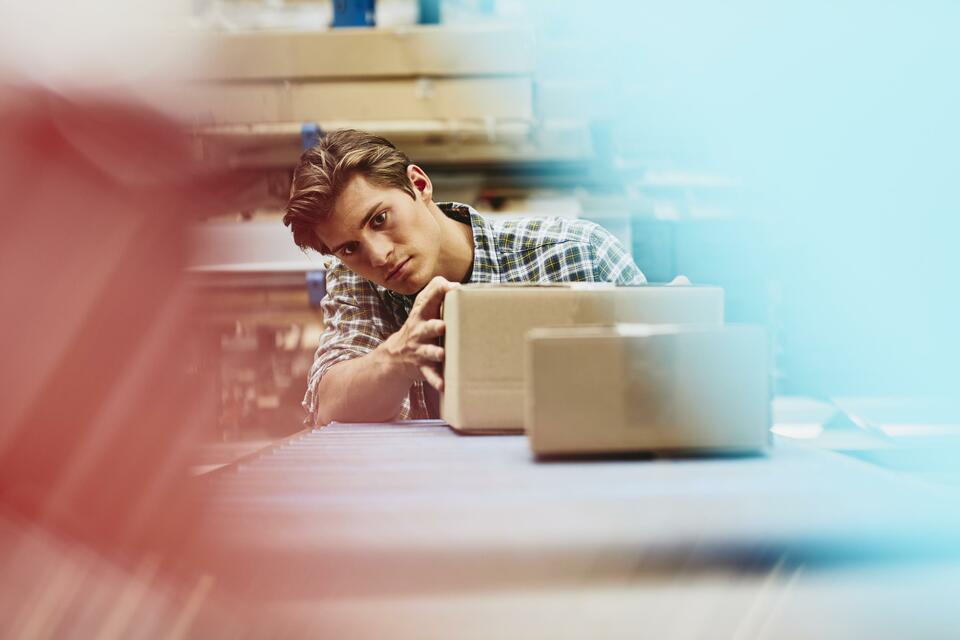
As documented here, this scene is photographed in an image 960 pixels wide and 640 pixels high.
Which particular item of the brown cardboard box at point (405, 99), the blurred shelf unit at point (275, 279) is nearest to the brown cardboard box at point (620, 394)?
the blurred shelf unit at point (275, 279)

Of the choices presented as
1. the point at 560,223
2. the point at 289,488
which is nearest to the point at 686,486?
the point at 289,488

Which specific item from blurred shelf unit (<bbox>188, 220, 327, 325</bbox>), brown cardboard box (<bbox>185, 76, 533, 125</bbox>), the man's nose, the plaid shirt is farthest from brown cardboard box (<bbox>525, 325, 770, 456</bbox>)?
brown cardboard box (<bbox>185, 76, 533, 125</bbox>)

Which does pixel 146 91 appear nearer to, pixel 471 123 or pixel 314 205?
pixel 314 205

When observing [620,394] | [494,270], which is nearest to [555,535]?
[620,394]

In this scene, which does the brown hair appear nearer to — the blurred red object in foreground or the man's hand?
the man's hand

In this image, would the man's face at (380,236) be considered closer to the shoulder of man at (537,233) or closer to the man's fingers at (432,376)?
the shoulder of man at (537,233)

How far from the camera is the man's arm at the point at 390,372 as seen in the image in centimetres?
120

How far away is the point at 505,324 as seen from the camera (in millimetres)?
1043

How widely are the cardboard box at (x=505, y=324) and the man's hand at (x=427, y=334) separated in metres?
0.12

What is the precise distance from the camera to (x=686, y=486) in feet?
2.17

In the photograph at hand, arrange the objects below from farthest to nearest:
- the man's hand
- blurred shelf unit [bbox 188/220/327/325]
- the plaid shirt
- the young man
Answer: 1. blurred shelf unit [bbox 188/220/327/325]
2. the plaid shirt
3. the young man
4. the man's hand

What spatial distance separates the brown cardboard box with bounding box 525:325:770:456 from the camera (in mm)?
785

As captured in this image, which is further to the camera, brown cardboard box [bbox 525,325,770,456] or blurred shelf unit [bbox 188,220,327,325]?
blurred shelf unit [bbox 188,220,327,325]

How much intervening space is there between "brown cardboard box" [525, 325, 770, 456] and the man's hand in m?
0.39
